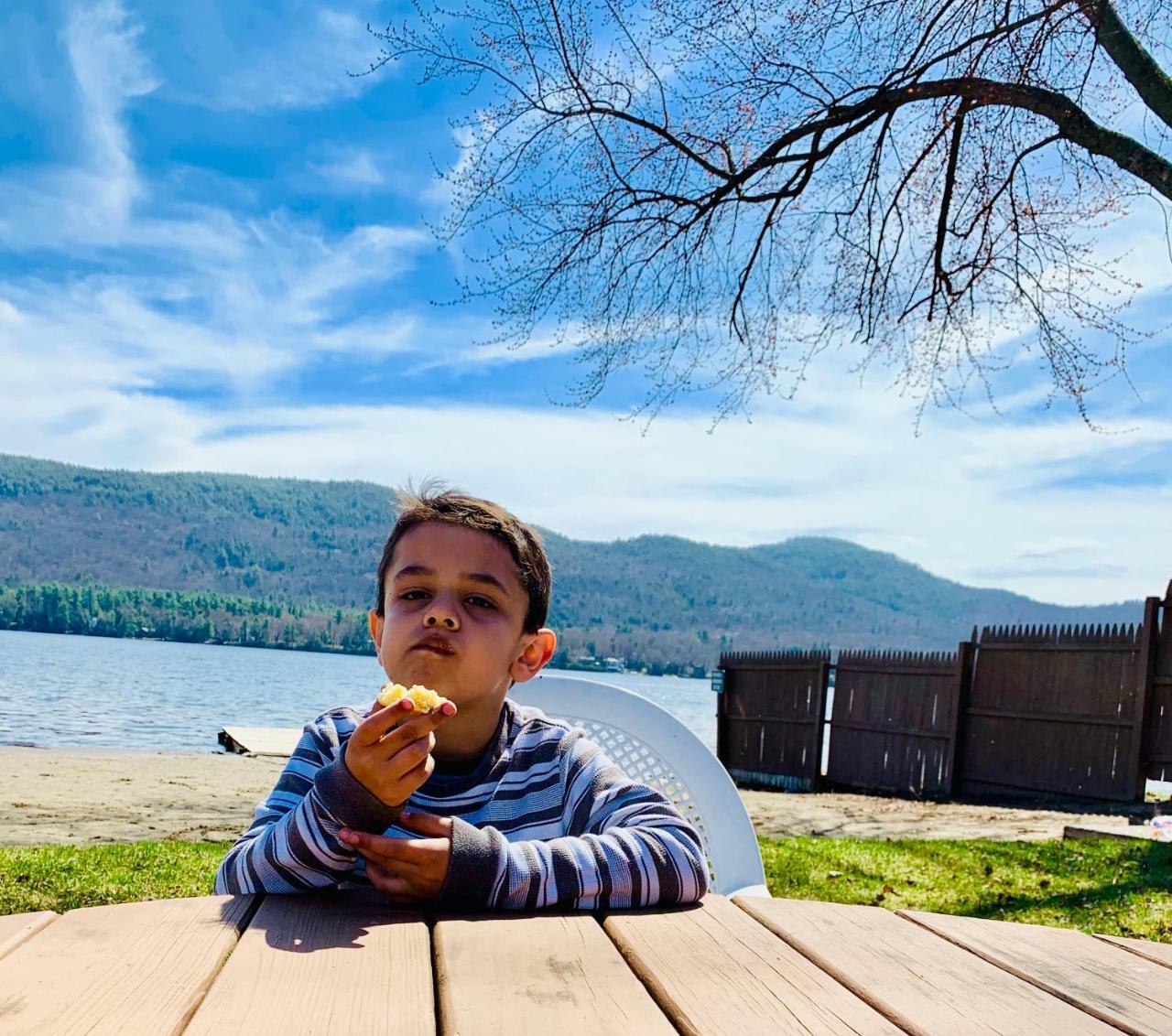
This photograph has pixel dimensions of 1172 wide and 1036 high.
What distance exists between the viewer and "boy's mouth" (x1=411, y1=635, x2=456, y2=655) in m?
1.93

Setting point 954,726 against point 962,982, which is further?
point 954,726

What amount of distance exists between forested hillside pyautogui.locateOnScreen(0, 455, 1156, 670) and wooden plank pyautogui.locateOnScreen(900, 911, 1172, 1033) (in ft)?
262

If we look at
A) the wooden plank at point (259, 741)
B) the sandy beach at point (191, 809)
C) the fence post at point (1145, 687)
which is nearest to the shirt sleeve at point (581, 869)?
the sandy beach at point (191, 809)

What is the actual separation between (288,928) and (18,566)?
137 meters

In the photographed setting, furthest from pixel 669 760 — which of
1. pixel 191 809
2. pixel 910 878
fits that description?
pixel 191 809

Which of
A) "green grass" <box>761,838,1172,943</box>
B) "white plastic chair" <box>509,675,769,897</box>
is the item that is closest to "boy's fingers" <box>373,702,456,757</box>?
"white plastic chair" <box>509,675,769,897</box>

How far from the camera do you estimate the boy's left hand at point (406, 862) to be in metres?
1.46

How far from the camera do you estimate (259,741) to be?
612 inches

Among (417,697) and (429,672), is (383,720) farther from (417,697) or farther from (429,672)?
(429,672)

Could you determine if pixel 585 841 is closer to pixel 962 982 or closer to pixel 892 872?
pixel 962 982

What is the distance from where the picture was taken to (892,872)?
6039 millimetres

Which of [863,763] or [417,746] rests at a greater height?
[417,746]

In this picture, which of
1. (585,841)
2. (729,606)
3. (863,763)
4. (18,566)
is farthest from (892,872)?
(18,566)

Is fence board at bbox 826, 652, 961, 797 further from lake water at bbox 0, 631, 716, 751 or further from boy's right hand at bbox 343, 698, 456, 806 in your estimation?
boy's right hand at bbox 343, 698, 456, 806
